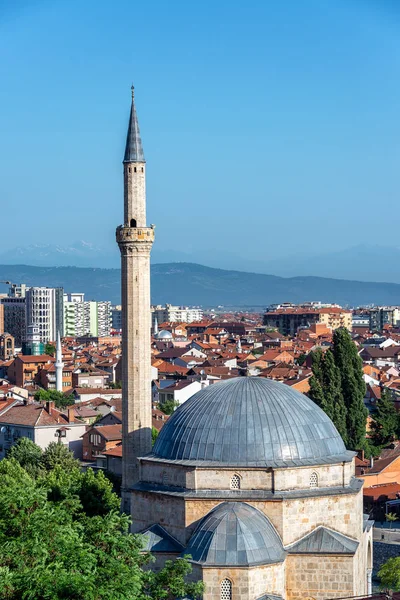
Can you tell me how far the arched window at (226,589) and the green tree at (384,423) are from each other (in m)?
30.9

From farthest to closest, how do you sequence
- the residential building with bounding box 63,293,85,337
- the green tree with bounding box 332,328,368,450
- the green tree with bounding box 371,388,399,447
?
1. the residential building with bounding box 63,293,85,337
2. the green tree with bounding box 371,388,399,447
3. the green tree with bounding box 332,328,368,450

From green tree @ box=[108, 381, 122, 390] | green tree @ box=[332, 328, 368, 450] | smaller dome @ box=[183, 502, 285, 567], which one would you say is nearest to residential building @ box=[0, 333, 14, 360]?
green tree @ box=[108, 381, 122, 390]

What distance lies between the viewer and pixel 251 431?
25547 mm

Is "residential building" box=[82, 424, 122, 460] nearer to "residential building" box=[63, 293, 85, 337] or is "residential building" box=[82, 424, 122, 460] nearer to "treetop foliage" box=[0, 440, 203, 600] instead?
"treetop foliage" box=[0, 440, 203, 600]

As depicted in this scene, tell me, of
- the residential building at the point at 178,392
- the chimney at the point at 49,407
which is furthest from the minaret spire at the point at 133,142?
the residential building at the point at 178,392

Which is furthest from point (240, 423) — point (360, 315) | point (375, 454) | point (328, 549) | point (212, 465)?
point (360, 315)

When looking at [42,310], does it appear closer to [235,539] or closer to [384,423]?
[384,423]

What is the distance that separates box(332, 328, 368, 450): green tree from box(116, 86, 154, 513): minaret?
1666cm

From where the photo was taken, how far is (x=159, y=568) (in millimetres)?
25047

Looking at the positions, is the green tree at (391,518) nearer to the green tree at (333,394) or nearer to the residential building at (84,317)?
the green tree at (333,394)

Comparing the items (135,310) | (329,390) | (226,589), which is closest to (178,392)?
(329,390)

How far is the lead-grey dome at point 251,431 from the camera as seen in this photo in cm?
2533

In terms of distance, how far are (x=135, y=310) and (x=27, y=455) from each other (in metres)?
13.8

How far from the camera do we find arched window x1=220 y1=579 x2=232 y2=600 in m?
23.4
